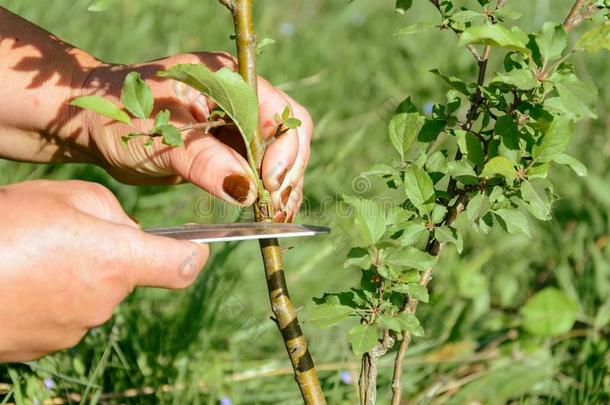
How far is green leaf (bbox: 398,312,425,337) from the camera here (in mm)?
1013

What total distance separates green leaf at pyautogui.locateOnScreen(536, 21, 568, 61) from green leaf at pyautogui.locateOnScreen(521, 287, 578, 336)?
1083mm

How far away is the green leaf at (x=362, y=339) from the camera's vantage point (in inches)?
38.6

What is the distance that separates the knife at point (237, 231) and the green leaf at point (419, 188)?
0.14 metres

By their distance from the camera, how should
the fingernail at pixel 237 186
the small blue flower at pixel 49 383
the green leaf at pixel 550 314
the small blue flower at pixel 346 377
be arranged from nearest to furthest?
1. the fingernail at pixel 237 186
2. the small blue flower at pixel 49 383
3. the small blue flower at pixel 346 377
4. the green leaf at pixel 550 314

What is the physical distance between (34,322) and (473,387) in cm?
102

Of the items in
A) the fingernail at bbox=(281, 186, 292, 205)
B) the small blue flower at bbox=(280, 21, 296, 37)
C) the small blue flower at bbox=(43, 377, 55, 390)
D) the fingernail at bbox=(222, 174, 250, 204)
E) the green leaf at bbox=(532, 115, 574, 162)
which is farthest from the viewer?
the small blue flower at bbox=(280, 21, 296, 37)

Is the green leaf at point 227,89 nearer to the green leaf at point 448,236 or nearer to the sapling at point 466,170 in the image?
the sapling at point 466,170

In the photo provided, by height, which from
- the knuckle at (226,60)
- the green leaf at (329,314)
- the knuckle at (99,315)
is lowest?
the green leaf at (329,314)

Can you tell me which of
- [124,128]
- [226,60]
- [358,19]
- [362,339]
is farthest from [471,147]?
[358,19]

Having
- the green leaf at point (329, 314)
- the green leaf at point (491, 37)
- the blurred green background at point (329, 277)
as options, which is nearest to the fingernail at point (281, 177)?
the blurred green background at point (329, 277)

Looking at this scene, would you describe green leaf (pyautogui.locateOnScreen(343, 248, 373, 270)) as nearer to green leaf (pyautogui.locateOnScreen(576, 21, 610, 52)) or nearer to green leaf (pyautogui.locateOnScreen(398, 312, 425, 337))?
green leaf (pyautogui.locateOnScreen(398, 312, 425, 337))

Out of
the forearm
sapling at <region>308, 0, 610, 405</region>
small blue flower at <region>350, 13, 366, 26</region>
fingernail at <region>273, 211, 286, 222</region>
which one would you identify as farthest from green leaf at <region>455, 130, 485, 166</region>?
small blue flower at <region>350, 13, 366, 26</region>

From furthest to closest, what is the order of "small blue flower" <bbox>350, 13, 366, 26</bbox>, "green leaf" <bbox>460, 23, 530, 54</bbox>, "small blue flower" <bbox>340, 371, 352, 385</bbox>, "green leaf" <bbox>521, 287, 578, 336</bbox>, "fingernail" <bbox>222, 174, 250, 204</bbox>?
"small blue flower" <bbox>350, 13, 366, 26</bbox>, "green leaf" <bbox>521, 287, 578, 336</bbox>, "small blue flower" <bbox>340, 371, 352, 385</bbox>, "fingernail" <bbox>222, 174, 250, 204</bbox>, "green leaf" <bbox>460, 23, 530, 54</bbox>

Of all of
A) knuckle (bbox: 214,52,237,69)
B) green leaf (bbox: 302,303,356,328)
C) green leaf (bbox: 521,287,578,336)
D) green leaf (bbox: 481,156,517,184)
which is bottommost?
green leaf (bbox: 521,287,578,336)
